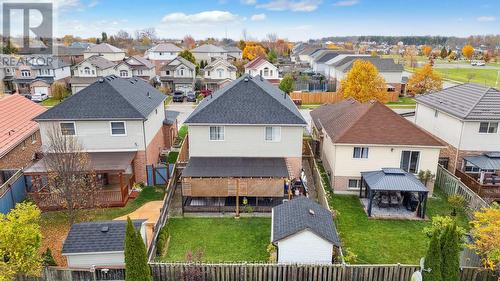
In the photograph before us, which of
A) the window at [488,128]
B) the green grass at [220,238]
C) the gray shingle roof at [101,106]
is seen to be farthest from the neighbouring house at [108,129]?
the window at [488,128]

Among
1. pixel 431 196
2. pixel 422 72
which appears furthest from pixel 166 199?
pixel 422 72

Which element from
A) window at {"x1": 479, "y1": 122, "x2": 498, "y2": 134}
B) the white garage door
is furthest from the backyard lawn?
the white garage door

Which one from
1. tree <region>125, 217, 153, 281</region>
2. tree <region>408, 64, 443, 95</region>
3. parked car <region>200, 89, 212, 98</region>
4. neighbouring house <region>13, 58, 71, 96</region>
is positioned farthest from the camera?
neighbouring house <region>13, 58, 71, 96</region>

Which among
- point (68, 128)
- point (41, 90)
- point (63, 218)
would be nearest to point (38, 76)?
point (41, 90)

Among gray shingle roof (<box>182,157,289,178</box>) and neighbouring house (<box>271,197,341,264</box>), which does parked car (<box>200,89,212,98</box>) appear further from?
neighbouring house (<box>271,197,341,264</box>)

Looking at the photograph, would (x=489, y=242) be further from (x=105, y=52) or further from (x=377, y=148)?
(x=105, y=52)

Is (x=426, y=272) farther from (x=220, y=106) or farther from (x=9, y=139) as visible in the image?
(x=9, y=139)

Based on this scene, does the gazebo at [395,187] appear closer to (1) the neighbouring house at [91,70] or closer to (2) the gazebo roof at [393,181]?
(2) the gazebo roof at [393,181]
